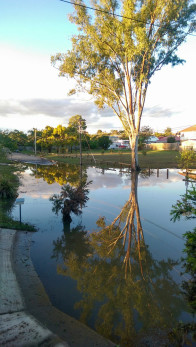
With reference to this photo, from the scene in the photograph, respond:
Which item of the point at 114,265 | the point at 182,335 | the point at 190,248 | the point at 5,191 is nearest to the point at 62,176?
the point at 5,191

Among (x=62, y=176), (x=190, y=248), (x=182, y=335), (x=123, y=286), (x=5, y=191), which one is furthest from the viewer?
(x=62, y=176)

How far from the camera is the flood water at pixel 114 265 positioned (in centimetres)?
486

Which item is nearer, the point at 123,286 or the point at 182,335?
the point at 182,335

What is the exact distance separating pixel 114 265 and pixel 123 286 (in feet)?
3.50

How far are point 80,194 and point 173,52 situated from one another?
80.8ft

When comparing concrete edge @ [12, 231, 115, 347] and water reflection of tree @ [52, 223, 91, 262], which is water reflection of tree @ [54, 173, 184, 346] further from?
concrete edge @ [12, 231, 115, 347]

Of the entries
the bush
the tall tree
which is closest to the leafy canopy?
the tall tree

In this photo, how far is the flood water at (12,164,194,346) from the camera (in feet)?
15.9

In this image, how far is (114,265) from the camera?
6953mm

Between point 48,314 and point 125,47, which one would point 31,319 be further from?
point 125,47

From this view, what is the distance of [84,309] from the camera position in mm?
5035

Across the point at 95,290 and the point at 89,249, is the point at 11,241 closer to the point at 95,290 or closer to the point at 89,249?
the point at 89,249

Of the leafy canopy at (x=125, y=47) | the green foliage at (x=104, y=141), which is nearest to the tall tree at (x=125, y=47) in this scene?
the leafy canopy at (x=125, y=47)

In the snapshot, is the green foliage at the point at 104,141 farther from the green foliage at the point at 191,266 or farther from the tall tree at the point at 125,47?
the green foliage at the point at 191,266
